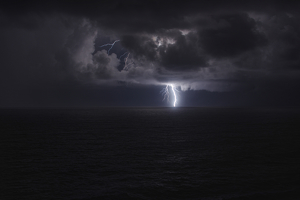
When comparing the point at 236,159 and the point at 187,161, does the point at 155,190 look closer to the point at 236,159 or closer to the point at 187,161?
the point at 187,161

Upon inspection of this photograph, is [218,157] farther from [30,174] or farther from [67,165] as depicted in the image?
[30,174]

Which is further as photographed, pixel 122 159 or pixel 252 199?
pixel 122 159

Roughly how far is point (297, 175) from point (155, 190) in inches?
742

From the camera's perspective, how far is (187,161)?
116 feet

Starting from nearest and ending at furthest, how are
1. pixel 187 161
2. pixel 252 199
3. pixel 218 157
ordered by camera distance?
pixel 252 199
pixel 187 161
pixel 218 157

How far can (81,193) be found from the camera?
22375mm

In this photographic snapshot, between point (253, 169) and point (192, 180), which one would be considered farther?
point (253, 169)

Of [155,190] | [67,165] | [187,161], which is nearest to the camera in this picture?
[155,190]

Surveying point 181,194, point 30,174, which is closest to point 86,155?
point 30,174

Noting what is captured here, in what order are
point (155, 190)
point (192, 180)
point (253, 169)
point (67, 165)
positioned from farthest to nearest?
point (67, 165) < point (253, 169) < point (192, 180) < point (155, 190)

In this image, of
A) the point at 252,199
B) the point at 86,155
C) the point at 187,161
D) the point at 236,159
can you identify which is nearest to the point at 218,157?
the point at 236,159

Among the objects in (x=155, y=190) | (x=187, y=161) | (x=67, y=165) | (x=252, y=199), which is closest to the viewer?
(x=252, y=199)

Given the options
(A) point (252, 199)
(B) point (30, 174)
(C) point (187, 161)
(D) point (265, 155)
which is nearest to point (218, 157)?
(C) point (187, 161)

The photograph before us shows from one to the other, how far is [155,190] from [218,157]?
18383 mm
